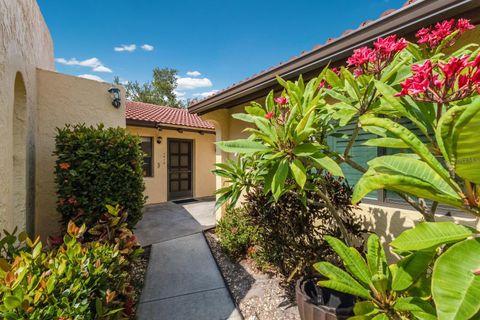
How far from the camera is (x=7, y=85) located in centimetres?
305

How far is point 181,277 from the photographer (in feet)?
14.9

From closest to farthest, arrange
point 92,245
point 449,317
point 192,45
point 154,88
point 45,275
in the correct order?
1. point 449,317
2. point 45,275
3. point 92,245
4. point 192,45
5. point 154,88

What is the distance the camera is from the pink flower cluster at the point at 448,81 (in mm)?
1271

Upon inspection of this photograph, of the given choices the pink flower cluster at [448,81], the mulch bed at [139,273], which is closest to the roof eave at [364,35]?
the pink flower cluster at [448,81]

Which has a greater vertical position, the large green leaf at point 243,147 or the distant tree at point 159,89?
the distant tree at point 159,89

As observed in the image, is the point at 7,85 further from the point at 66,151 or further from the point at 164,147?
the point at 164,147

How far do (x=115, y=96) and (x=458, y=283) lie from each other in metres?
7.31

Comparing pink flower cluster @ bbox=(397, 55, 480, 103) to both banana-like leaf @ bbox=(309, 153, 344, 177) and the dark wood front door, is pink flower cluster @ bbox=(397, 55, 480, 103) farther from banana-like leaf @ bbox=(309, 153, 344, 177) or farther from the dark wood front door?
the dark wood front door

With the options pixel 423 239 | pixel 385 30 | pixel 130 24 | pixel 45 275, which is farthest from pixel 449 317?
pixel 130 24

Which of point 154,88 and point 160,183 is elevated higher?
point 154,88

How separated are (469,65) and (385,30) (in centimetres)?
184

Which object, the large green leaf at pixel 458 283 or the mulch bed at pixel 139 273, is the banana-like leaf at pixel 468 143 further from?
the mulch bed at pixel 139 273

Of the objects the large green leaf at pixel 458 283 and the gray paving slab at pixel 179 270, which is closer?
the large green leaf at pixel 458 283

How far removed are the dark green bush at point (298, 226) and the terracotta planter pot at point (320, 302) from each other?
0.40 metres
